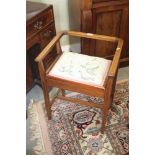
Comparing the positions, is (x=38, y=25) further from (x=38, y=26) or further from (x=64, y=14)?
(x=64, y=14)

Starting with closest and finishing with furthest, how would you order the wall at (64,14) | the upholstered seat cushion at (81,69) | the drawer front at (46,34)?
the upholstered seat cushion at (81,69) → the drawer front at (46,34) → the wall at (64,14)

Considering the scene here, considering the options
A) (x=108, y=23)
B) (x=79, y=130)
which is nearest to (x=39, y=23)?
(x=108, y=23)

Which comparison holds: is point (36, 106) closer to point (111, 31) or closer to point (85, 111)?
point (85, 111)

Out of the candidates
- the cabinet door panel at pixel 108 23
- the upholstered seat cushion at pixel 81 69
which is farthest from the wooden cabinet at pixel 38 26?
the cabinet door panel at pixel 108 23

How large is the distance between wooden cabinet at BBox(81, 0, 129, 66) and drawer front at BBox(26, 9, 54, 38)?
0.26 m

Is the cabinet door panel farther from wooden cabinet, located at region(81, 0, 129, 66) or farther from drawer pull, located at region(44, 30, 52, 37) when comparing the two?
drawer pull, located at region(44, 30, 52, 37)

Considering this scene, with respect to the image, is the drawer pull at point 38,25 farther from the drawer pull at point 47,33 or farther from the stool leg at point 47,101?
the stool leg at point 47,101

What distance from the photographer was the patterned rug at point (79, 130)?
138 cm

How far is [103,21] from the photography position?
168 cm

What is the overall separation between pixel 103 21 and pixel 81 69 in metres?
0.56

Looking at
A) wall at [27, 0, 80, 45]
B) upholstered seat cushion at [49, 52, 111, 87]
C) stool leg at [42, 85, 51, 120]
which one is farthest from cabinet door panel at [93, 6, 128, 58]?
stool leg at [42, 85, 51, 120]

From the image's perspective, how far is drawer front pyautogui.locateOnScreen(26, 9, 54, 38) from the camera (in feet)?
4.57

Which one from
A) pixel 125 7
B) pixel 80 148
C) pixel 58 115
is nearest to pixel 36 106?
pixel 58 115

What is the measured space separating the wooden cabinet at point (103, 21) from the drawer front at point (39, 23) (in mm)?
255
